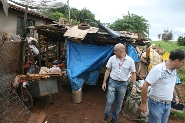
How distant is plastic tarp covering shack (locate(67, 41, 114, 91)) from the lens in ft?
20.2

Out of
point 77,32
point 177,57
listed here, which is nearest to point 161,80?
point 177,57

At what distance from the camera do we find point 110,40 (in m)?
6.48

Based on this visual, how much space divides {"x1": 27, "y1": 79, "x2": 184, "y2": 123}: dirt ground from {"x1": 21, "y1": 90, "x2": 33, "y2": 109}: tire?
0.62 feet

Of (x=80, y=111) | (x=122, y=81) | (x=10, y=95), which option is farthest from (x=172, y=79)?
(x=10, y=95)

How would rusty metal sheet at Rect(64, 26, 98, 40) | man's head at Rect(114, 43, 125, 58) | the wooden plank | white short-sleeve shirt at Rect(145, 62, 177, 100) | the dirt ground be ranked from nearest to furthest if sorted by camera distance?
white short-sleeve shirt at Rect(145, 62, 177, 100), man's head at Rect(114, 43, 125, 58), the wooden plank, the dirt ground, rusty metal sheet at Rect(64, 26, 98, 40)

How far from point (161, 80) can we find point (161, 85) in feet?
0.31

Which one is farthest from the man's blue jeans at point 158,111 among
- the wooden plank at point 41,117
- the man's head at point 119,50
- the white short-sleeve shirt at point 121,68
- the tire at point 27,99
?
the tire at point 27,99

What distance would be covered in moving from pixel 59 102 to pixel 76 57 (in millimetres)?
1766

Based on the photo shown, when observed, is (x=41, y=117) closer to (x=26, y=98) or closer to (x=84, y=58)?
(x=26, y=98)

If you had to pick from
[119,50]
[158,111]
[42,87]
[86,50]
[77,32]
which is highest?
[77,32]

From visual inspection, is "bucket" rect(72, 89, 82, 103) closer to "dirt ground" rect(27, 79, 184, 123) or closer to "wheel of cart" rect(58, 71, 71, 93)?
"dirt ground" rect(27, 79, 184, 123)

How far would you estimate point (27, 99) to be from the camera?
17.8ft

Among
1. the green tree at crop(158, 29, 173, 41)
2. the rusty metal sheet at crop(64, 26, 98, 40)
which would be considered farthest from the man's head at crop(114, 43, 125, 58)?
the green tree at crop(158, 29, 173, 41)

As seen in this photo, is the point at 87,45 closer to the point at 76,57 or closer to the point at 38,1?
the point at 76,57
